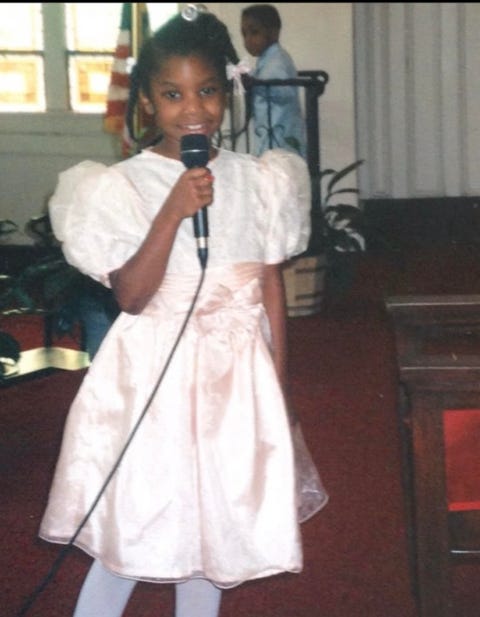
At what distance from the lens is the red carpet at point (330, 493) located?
2.23 m

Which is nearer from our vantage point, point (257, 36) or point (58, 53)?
point (257, 36)

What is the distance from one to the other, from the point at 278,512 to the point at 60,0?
5602 millimetres

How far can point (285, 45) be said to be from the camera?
6.55 metres

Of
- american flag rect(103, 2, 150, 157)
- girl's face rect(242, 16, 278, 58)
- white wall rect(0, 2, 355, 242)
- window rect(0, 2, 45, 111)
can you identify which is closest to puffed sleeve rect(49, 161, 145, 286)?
american flag rect(103, 2, 150, 157)

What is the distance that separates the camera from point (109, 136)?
6590 mm

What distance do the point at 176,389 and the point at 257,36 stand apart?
180 inches

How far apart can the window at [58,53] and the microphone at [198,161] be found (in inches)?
211

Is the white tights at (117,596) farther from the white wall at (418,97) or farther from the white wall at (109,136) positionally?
the white wall at (418,97)

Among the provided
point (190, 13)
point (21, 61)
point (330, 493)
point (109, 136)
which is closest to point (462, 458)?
point (190, 13)

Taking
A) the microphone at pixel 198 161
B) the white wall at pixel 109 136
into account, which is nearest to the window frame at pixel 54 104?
the white wall at pixel 109 136

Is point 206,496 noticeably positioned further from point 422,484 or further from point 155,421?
point 422,484

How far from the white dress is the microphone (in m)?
Result: 0.10

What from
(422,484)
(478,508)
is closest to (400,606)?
(478,508)

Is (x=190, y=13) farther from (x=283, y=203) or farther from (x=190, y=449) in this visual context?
(x=190, y=449)
